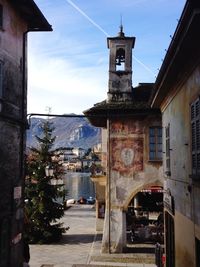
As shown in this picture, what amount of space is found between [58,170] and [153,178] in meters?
6.82

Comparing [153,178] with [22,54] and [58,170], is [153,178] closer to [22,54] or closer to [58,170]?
[58,170]

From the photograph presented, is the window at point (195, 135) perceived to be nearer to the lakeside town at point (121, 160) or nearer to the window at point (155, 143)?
the lakeside town at point (121, 160)

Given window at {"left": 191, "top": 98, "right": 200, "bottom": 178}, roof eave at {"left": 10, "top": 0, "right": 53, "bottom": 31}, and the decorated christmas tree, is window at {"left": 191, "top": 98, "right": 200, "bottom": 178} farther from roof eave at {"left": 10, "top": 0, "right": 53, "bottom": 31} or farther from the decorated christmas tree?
the decorated christmas tree

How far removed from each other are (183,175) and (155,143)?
11.0 m

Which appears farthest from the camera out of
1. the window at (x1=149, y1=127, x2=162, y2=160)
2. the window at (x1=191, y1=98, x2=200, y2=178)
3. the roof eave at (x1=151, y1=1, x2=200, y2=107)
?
the window at (x1=149, y1=127, x2=162, y2=160)

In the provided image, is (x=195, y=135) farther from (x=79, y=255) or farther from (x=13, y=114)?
(x=79, y=255)

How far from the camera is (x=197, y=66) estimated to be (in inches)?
343

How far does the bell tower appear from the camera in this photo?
23231 mm

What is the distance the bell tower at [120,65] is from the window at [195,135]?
544 inches

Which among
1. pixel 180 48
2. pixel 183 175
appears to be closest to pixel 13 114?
pixel 183 175

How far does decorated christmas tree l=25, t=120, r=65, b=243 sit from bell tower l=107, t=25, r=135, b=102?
5.70m

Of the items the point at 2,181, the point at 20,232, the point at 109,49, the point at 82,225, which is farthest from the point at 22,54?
the point at 82,225

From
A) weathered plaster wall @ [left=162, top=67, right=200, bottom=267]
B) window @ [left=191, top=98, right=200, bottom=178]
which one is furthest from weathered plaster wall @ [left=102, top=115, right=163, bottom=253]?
window @ [left=191, top=98, right=200, bottom=178]

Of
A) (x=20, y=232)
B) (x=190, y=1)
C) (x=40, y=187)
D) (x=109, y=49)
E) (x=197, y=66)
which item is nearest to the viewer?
(x=190, y=1)
